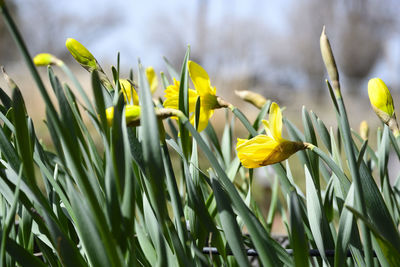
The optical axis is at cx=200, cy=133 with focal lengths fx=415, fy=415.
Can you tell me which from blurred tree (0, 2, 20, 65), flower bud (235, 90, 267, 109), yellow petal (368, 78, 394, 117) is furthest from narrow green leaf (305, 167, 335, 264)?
blurred tree (0, 2, 20, 65)

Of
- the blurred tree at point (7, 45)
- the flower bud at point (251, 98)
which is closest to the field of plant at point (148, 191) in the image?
the flower bud at point (251, 98)

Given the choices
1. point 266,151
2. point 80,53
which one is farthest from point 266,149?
point 80,53

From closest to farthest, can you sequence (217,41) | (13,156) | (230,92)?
(13,156) < (230,92) < (217,41)

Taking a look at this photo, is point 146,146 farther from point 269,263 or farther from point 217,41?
point 217,41

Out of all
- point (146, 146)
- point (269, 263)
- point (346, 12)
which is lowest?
point (269, 263)

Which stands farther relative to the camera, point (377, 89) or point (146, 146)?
point (377, 89)

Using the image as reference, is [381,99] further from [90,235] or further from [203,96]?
[90,235]

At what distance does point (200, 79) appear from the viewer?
0.52 meters

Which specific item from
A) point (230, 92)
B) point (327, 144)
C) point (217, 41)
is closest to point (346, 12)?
point (217, 41)

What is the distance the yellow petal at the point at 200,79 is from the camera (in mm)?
501

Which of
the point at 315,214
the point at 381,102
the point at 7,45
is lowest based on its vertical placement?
the point at 315,214

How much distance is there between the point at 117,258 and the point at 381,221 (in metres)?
0.23

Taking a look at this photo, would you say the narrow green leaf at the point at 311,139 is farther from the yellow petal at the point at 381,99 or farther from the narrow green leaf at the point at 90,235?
the narrow green leaf at the point at 90,235

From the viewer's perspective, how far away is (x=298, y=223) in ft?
0.99
